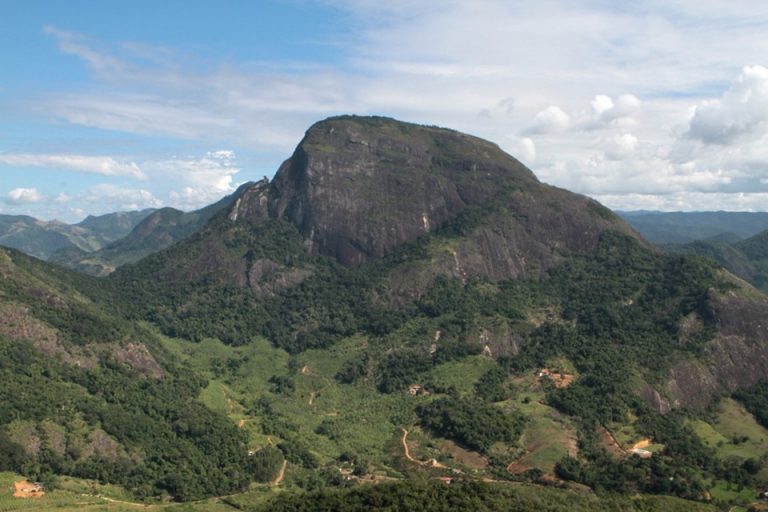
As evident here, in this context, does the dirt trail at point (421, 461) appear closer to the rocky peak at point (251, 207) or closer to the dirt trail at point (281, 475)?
the dirt trail at point (281, 475)

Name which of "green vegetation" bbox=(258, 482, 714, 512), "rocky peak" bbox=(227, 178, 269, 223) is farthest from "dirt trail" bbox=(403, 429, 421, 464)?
"rocky peak" bbox=(227, 178, 269, 223)

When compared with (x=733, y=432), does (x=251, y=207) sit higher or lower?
higher

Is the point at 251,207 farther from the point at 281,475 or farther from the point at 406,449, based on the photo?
the point at 281,475

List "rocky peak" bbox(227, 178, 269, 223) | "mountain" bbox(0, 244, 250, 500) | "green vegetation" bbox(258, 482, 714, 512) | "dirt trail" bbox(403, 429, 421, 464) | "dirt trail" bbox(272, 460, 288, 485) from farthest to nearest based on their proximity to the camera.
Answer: "rocky peak" bbox(227, 178, 269, 223)
"dirt trail" bbox(403, 429, 421, 464)
"dirt trail" bbox(272, 460, 288, 485)
"mountain" bbox(0, 244, 250, 500)
"green vegetation" bbox(258, 482, 714, 512)

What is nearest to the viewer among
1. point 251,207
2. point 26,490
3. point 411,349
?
point 26,490

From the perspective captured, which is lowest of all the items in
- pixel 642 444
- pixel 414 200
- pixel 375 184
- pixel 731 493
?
pixel 731 493

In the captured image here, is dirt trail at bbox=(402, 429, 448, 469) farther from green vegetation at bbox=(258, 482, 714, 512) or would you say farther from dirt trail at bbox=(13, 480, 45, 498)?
→ dirt trail at bbox=(13, 480, 45, 498)

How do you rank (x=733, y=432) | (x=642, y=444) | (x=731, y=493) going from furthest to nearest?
(x=733, y=432) < (x=642, y=444) < (x=731, y=493)

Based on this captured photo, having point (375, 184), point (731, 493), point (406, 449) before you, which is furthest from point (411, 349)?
point (731, 493)

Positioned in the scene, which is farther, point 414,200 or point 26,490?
point 414,200

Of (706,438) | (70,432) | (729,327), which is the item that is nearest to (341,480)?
(70,432)
